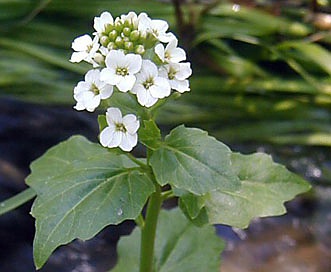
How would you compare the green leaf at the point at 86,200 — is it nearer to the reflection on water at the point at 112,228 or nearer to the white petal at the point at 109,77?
the white petal at the point at 109,77

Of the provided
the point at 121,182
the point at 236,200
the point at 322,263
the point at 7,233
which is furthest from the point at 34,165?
the point at 322,263

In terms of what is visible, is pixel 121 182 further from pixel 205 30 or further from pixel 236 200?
pixel 205 30

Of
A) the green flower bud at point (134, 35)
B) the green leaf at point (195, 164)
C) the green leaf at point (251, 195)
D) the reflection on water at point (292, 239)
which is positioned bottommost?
the reflection on water at point (292, 239)

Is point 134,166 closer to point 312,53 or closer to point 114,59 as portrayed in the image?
point 114,59

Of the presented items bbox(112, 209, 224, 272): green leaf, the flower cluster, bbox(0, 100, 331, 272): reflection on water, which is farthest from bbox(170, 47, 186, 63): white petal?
bbox(0, 100, 331, 272): reflection on water

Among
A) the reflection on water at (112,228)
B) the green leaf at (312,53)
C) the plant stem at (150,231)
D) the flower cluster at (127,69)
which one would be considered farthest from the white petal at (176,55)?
the green leaf at (312,53)

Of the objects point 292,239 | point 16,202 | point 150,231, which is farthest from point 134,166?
point 292,239
